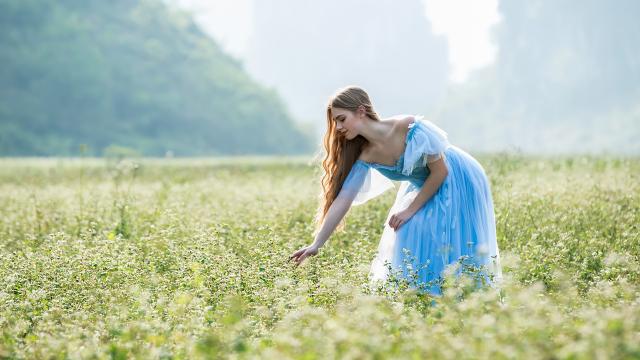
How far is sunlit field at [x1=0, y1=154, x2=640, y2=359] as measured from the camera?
3736 millimetres

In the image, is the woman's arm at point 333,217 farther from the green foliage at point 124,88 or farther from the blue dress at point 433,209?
the green foliage at point 124,88

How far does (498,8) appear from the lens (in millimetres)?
155500

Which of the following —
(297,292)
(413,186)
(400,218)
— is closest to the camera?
(297,292)

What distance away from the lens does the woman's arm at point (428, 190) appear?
582 centimetres

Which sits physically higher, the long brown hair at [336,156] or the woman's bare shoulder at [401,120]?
the woman's bare shoulder at [401,120]

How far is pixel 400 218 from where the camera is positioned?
595 centimetres

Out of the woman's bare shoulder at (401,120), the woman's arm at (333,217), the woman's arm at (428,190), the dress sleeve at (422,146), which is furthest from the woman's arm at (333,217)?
→ the woman's bare shoulder at (401,120)

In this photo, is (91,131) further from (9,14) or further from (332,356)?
(332,356)

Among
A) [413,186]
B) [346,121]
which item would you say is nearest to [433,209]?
[413,186]

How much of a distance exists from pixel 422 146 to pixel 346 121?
58 centimetres

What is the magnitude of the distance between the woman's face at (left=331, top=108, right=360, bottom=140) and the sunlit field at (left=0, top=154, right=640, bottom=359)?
3.23 feet

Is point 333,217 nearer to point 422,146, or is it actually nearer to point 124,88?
point 422,146

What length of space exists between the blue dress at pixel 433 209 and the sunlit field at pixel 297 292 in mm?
314

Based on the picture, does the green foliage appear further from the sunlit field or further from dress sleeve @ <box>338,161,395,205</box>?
dress sleeve @ <box>338,161,395,205</box>
